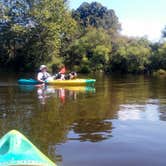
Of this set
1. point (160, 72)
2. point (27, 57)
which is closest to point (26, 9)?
point (27, 57)

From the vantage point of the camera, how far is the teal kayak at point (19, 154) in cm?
646

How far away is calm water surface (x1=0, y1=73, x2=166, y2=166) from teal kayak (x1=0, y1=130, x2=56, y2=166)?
1.26m

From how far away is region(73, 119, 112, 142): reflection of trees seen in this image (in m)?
10.7

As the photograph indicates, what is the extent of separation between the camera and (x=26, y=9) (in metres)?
60.8

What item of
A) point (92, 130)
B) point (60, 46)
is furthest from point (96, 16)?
point (92, 130)

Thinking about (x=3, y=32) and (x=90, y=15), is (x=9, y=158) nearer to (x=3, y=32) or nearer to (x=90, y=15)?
(x=3, y=32)

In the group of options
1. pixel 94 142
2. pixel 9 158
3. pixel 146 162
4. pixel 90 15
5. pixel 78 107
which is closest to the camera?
pixel 9 158

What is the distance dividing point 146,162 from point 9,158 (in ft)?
9.93

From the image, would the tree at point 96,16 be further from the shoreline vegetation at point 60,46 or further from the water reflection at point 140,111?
the water reflection at point 140,111

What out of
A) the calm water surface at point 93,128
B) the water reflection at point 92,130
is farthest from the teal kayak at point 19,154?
the water reflection at point 92,130

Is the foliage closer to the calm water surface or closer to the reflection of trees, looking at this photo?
the calm water surface

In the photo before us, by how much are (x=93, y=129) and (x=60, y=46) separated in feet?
168

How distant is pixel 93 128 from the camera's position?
11922 mm

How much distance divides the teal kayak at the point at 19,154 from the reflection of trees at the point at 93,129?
3.26 meters
